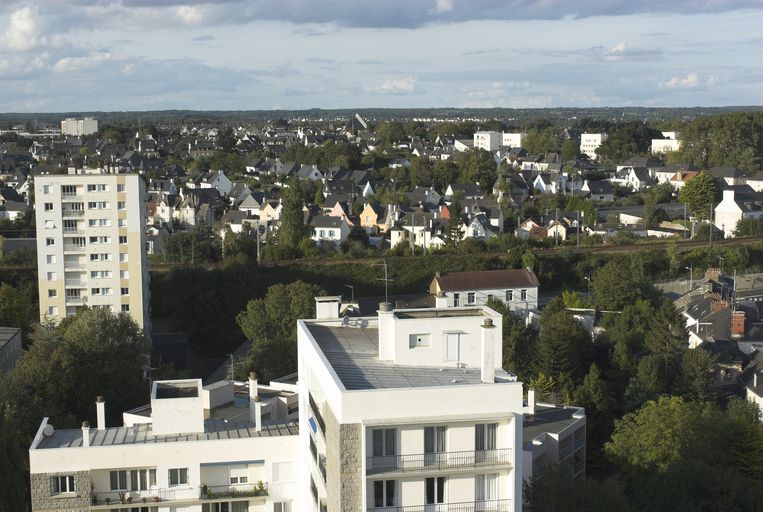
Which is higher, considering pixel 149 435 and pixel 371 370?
pixel 371 370

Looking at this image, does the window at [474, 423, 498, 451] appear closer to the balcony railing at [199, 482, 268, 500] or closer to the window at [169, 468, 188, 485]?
the balcony railing at [199, 482, 268, 500]

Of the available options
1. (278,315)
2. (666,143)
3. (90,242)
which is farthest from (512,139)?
(278,315)

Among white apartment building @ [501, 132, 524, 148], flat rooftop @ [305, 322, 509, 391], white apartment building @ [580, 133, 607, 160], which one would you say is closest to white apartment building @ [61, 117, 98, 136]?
white apartment building @ [501, 132, 524, 148]

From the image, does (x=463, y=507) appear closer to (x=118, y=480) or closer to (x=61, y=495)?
(x=118, y=480)

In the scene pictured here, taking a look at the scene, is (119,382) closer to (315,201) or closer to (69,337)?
(69,337)

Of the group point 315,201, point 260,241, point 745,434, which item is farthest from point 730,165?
point 745,434

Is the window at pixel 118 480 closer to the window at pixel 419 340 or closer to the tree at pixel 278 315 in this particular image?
the window at pixel 419 340

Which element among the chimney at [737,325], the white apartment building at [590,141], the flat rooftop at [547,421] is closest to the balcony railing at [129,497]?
the flat rooftop at [547,421]

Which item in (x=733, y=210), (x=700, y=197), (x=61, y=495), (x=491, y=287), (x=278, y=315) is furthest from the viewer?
(x=700, y=197)
